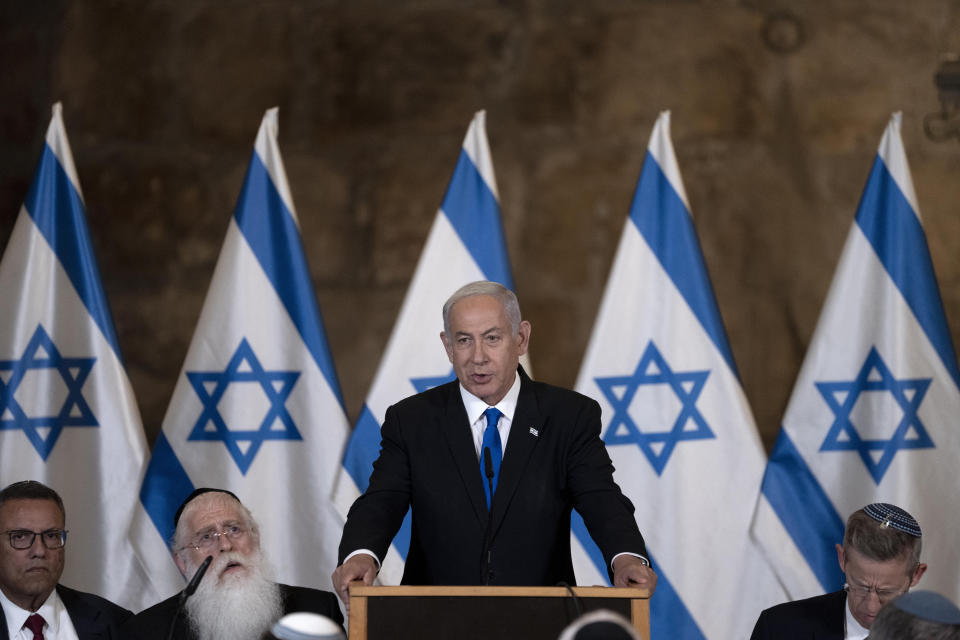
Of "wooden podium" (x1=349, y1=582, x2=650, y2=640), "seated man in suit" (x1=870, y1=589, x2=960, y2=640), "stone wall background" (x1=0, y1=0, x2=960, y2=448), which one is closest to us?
"seated man in suit" (x1=870, y1=589, x2=960, y2=640)

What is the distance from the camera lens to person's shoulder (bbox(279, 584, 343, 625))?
3.47 metres

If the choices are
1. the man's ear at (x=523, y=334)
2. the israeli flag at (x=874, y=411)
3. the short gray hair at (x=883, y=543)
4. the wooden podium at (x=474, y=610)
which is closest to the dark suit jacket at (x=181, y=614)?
the man's ear at (x=523, y=334)

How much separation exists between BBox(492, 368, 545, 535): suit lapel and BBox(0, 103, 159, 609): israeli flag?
234cm

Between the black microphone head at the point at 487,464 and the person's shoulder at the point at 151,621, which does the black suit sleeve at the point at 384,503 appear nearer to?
the black microphone head at the point at 487,464

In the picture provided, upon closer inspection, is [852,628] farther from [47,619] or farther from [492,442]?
[47,619]

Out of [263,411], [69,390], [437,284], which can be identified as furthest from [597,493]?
[69,390]

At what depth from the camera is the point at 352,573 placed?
2582mm

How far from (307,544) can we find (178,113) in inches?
87.3

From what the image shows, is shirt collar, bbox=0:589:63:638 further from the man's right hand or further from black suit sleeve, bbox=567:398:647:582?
black suit sleeve, bbox=567:398:647:582

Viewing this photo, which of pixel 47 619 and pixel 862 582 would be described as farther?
pixel 47 619

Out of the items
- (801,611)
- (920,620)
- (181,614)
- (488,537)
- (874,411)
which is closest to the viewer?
(920,620)

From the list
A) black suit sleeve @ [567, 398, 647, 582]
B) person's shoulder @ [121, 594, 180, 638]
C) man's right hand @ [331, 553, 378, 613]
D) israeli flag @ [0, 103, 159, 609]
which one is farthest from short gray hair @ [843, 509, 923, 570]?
israeli flag @ [0, 103, 159, 609]

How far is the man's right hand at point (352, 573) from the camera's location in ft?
8.32

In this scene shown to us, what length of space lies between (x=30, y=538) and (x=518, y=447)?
1.63 m
